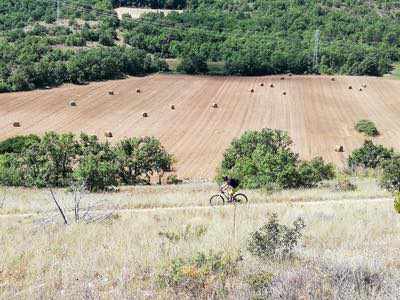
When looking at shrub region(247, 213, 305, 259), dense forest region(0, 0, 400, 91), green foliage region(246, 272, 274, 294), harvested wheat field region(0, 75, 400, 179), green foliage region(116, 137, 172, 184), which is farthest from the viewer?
dense forest region(0, 0, 400, 91)

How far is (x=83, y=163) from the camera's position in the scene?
→ 97.1 ft

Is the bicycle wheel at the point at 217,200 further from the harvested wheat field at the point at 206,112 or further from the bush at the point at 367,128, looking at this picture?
the bush at the point at 367,128

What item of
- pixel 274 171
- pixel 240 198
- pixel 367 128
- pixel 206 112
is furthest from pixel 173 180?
pixel 206 112

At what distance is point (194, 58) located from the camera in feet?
302

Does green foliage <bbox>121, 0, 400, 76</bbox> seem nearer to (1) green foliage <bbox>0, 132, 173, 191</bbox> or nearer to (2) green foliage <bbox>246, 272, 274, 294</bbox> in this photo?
(1) green foliage <bbox>0, 132, 173, 191</bbox>

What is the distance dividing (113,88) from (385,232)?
64923 mm

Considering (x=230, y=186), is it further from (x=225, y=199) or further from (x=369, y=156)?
(x=369, y=156)

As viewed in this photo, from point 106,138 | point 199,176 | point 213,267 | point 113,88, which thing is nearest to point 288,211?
point 213,267

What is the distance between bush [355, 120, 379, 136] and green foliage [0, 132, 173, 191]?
78.2 feet

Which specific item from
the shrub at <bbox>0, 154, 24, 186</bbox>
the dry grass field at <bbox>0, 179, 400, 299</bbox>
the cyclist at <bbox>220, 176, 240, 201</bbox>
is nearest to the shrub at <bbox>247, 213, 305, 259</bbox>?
the dry grass field at <bbox>0, 179, 400, 299</bbox>

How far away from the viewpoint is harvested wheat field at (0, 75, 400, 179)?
164 ft

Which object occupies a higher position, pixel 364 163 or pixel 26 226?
pixel 26 226

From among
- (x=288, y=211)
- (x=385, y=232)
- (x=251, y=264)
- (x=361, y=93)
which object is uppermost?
(x=251, y=264)

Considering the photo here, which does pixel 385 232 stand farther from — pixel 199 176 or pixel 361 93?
pixel 361 93
